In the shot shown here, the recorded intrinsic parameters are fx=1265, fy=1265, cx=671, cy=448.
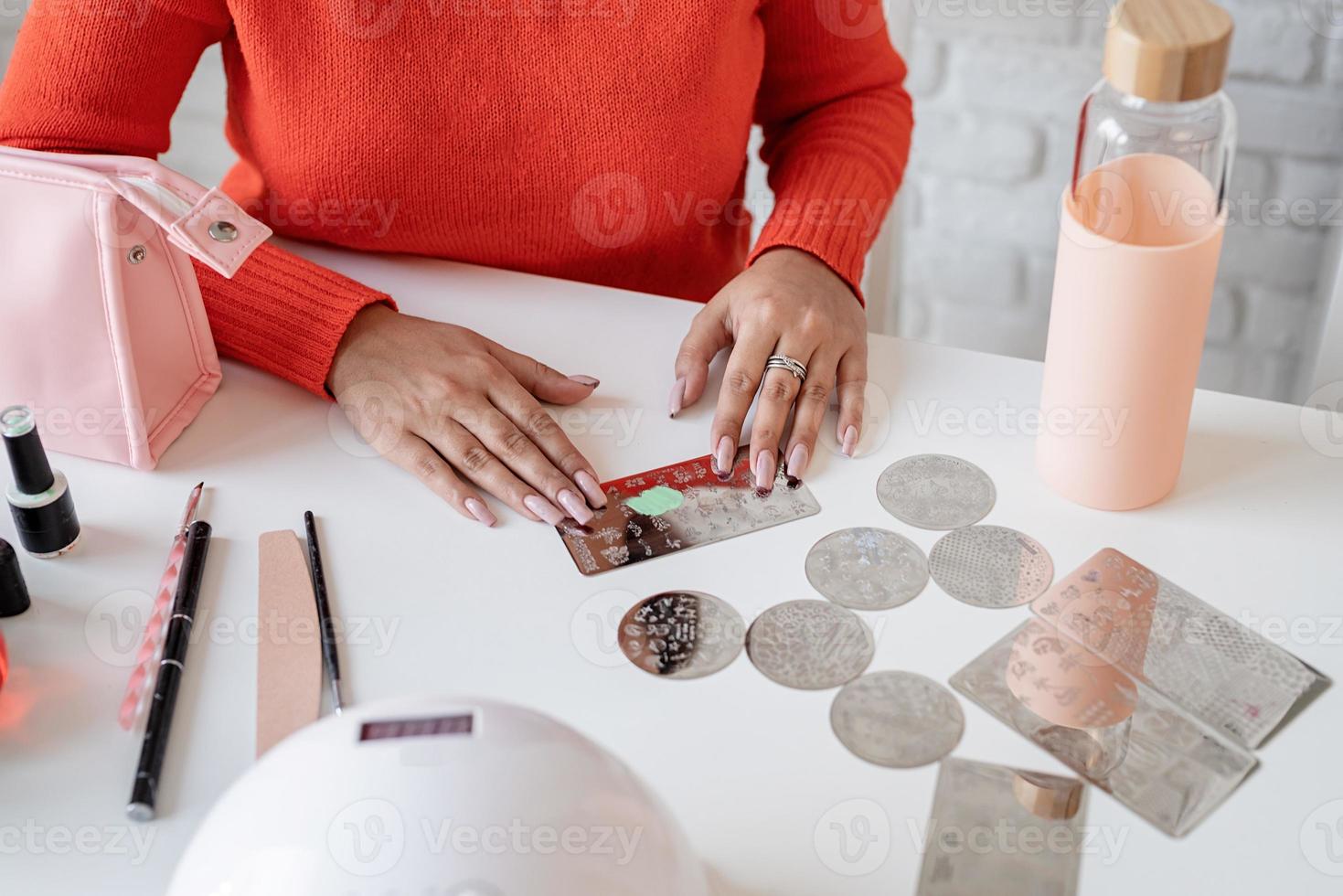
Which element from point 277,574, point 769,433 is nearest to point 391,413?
point 277,574

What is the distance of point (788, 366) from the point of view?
87 cm

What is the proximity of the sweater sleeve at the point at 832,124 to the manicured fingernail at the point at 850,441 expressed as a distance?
0.19 metres

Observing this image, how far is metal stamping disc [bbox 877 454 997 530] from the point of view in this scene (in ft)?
2.55

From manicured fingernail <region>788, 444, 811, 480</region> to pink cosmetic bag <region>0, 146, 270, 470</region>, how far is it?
364mm

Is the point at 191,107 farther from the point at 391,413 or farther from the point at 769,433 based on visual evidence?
the point at 769,433

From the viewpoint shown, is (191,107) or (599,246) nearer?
(599,246)

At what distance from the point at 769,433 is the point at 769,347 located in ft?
0.30

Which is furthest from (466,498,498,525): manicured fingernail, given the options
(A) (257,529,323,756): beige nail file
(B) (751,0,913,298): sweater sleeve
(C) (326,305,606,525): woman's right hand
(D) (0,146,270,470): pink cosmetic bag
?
(B) (751,0,913,298): sweater sleeve

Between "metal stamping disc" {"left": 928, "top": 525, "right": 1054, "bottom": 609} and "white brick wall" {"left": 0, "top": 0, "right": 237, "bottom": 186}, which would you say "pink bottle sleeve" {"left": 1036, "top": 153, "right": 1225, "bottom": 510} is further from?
"white brick wall" {"left": 0, "top": 0, "right": 237, "bottom": 186}

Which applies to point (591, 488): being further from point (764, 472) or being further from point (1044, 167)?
point (1044, 167)

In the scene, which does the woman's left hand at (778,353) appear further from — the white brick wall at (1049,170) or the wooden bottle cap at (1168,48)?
the white brick wall at (1049,170)

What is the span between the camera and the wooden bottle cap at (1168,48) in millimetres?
614

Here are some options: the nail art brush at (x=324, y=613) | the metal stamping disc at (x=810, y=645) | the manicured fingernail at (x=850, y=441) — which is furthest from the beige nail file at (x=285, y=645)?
the manicured fingernail at (x=850, y=441)

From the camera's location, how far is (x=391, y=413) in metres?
0.85
